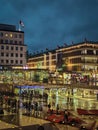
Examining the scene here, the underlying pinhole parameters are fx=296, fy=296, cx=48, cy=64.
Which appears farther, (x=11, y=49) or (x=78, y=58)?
(x=78, y=58)

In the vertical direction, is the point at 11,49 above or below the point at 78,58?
above

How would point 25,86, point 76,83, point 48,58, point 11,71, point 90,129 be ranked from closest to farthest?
point 90,129 → point 76,83 → point 25,86 → point 11,71 → point 48,58

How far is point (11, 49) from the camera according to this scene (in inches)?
4313

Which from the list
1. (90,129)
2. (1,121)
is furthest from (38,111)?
(90,129)

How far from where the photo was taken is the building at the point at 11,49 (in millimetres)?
107938

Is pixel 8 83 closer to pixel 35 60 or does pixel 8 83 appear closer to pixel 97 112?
pixel 97 112

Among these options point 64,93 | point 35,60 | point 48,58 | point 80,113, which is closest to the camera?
point 80,113

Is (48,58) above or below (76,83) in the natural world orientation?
above

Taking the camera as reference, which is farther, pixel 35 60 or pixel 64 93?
pixel 35 60

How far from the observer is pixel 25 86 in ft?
213

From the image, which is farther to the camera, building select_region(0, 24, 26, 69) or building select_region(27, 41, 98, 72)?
building select_region(27, 41, 98, 72)

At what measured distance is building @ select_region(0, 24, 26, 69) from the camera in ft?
354

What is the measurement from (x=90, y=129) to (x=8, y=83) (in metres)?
37.5

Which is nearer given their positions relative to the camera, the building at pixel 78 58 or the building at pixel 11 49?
the building at pixel 11 49
